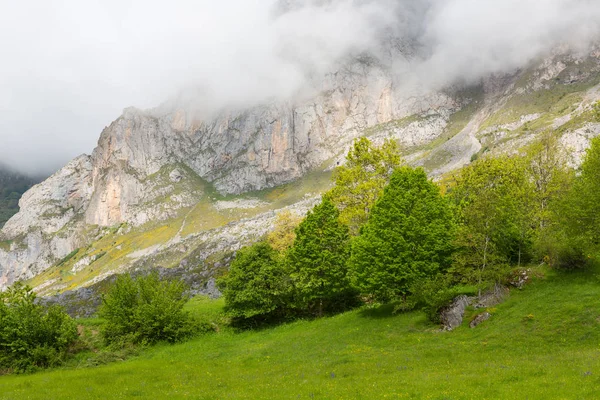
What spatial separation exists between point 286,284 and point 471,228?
1920cm

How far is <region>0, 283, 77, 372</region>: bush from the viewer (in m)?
32.6

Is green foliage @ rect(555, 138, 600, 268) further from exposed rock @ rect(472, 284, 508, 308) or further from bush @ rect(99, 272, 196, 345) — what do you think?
bush @ rect(99, 272, 196, 345)

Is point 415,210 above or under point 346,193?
under

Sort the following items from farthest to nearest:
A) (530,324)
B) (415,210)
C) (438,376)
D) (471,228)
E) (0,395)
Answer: (415,210) < (471,228) < (530,324) < (0,395) < (438,376)

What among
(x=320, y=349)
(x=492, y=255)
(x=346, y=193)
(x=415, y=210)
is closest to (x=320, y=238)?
(x=346, y=193)

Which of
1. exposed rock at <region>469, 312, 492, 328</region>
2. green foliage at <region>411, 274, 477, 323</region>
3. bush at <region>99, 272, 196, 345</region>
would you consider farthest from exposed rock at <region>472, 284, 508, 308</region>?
bush at <region>99, 272, 196, 345</region>

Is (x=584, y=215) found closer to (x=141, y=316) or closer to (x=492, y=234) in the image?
(x=492, y=234)

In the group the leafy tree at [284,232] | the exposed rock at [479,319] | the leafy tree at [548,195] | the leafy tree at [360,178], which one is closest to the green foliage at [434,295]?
the exposed rock at [479,319]

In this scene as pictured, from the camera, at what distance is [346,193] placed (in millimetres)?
40781

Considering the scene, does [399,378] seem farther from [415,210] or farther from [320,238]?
[320,238]

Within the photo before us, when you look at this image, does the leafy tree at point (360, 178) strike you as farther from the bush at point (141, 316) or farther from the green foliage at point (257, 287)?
the bush at point (141, 316)

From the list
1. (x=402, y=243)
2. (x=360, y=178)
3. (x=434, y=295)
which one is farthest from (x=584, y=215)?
(x=360, y=178)

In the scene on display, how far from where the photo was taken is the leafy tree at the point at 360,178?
3991 cm

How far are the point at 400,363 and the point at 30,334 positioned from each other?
31.2 m
